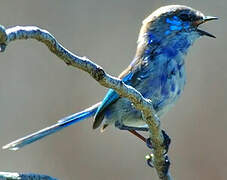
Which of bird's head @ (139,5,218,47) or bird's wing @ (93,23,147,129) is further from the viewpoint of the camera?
bird's head @ (139,5,218,47)

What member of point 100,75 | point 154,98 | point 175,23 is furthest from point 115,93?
point 100,75

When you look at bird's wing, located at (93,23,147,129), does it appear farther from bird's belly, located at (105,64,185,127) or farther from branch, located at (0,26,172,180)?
branch, located at (0,26,172,180)

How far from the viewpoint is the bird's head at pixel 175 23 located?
520 cm

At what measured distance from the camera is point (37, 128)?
6.72 meters

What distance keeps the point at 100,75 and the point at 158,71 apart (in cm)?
174

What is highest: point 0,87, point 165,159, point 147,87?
point 0,87

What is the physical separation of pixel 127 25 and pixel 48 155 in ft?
4.39

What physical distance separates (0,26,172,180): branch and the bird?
74 cm

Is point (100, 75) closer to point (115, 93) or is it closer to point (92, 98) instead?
point (115, 93)

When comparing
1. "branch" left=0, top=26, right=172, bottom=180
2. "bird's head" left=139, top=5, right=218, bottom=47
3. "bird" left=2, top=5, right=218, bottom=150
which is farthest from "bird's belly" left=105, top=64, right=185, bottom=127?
"branch" left=0, top=26, right=172, bottom=180

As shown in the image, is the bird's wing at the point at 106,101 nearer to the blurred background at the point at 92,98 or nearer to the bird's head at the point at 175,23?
the bird's head at the point at 175,23

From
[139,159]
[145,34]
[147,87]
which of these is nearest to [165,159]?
[147,87]

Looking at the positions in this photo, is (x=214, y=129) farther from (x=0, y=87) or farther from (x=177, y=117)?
(x=0, y=87)

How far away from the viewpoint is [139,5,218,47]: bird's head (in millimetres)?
5199
